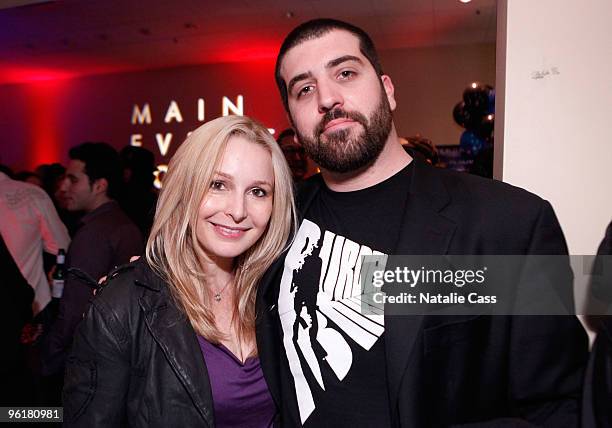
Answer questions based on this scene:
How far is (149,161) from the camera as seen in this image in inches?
131

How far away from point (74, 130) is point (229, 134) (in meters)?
7.96

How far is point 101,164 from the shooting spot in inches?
111

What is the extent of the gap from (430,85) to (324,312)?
19.8 feet

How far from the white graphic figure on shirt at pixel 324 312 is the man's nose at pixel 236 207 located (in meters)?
0.24

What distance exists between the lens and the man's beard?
4.56ft

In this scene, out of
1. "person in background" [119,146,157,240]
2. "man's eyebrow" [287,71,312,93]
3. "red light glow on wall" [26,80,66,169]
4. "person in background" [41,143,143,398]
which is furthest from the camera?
"red light glow on wall" [26,80,66,169]

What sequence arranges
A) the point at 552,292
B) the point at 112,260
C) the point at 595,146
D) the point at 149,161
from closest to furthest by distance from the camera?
the point at 552,292 → the point at 595,146 → the point at 112,260 → the point at 149,161

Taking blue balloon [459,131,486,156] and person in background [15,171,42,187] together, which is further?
person in background [15,171,42,187]

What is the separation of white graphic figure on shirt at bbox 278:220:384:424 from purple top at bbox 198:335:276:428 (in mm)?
151

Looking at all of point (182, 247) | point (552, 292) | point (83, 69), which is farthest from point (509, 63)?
point (83, 69)

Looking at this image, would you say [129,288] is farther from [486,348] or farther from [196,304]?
[486,348]

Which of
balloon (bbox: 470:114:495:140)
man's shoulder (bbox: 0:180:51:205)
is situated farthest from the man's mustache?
balloon (bbox: 470:114:495:140)

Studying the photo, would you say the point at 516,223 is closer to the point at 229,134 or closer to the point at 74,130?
the point at 229,134

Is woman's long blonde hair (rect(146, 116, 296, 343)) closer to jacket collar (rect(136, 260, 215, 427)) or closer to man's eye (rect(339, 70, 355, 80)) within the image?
jacket collar (rect(136, 260, 215, 427))
